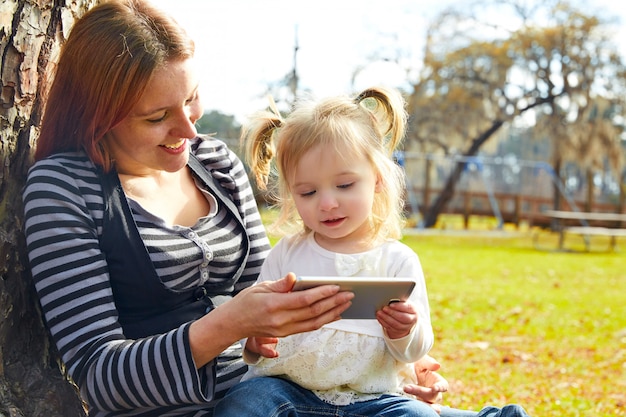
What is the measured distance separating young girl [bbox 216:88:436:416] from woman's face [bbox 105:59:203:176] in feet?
1.05

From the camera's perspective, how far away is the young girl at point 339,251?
6.54ft

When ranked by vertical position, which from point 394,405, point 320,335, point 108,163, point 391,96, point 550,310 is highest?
point 391,96

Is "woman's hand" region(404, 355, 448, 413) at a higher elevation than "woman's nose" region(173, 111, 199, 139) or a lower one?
lower

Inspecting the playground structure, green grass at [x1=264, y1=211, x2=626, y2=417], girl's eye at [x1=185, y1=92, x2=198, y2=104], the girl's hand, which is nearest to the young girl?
the girl's hand

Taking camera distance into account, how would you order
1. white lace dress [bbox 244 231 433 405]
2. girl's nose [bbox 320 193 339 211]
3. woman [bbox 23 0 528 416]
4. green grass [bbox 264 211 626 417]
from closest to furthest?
woman [bbox 23 0 528 416] < white lace dress [bbox 244 231 433 405] < girl's nose [bbox 320 193 339 211] < green grass [bbox 264 211 626 417]

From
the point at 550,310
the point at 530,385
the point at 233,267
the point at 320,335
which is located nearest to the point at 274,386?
the point at 320,335

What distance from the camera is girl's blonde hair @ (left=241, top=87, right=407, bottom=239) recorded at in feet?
7.30

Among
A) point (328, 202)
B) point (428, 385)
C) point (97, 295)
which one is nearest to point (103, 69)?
point (97, 295)

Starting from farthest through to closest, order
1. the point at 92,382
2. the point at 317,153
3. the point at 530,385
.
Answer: the point at 530,385, the point at 317,153, the point at 92,382

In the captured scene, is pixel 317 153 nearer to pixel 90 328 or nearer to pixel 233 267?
pixel 233 267

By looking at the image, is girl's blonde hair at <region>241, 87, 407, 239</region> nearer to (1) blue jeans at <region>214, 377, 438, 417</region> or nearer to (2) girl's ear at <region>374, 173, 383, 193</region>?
(2) girl's ear at <region>374, 173, 383, 193</region>

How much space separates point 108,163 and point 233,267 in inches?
18.5

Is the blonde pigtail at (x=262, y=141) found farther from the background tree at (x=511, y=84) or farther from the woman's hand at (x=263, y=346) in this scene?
the background tree at (x=511, y=84)

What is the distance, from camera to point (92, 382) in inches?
71.5
